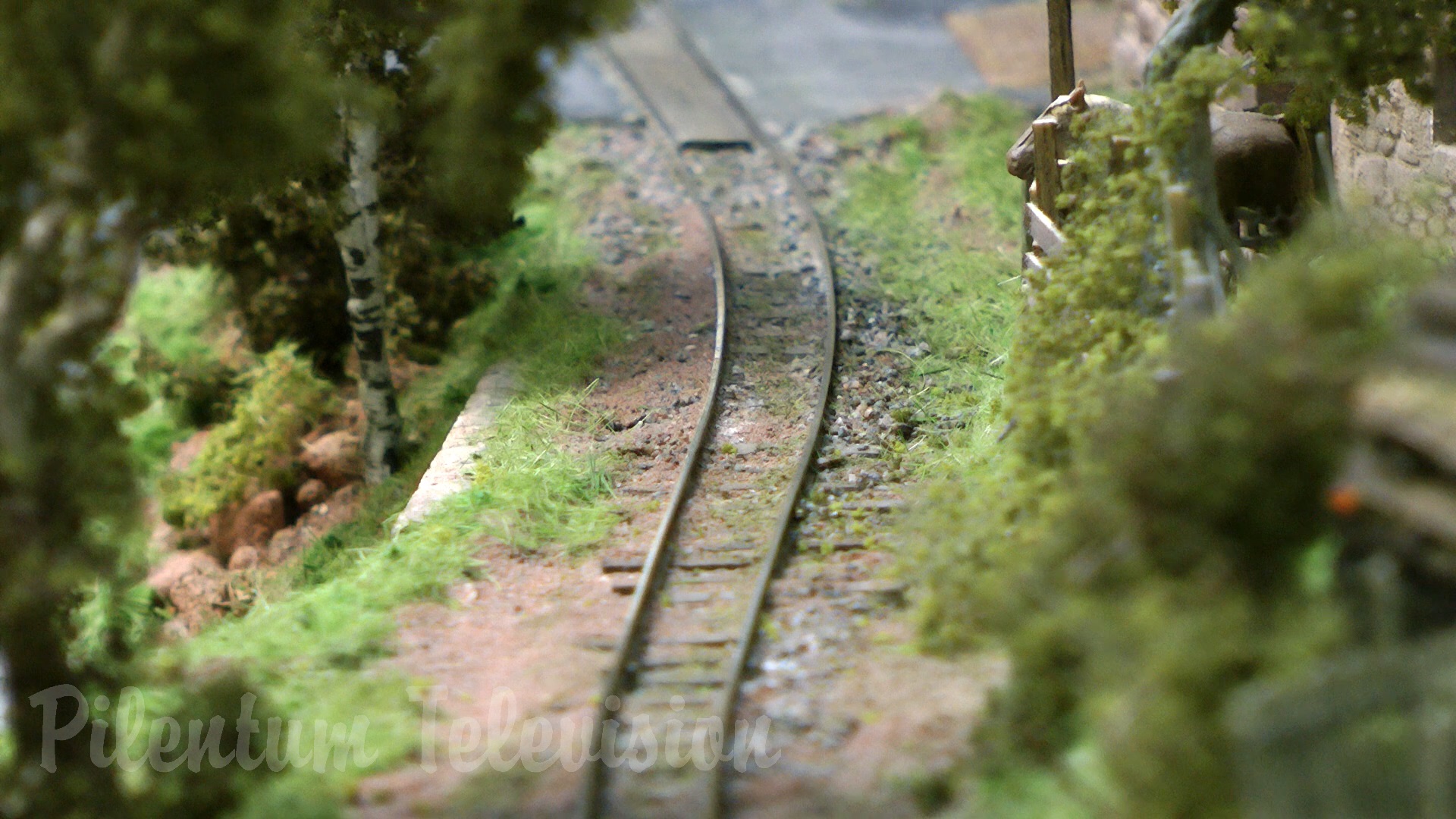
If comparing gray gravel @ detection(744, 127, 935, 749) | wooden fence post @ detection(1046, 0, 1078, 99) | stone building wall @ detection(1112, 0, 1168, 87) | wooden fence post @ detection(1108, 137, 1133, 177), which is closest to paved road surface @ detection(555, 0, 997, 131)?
stone building wall @ detection(1112, 0, 1168, 87)

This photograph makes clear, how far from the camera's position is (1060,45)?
38.8ft

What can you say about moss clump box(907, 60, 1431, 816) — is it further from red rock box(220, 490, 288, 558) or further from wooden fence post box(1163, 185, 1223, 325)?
red rock box(220, 490, 288, 558)

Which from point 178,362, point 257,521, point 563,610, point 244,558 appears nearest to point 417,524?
point 563,610

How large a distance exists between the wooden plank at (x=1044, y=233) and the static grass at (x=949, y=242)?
0.74 m

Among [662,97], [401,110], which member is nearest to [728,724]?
[401,110]

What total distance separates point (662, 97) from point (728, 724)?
50.2 ft

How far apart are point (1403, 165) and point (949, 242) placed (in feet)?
16.4

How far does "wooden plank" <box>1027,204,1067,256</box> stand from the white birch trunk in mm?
6147

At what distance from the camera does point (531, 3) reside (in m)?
6.57

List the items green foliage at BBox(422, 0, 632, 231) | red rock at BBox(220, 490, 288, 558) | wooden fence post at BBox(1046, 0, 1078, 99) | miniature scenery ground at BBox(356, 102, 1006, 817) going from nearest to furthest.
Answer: miniature scenery ground at BBox(356, 102, 1006, 817)
green foliage at BBox(422, 0, 632, 231)
wooden fence post at BBox(1046, 0, 1078, 99)
red rock at BBox(220, 490, 288, 558)

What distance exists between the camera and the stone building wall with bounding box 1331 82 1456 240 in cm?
1035

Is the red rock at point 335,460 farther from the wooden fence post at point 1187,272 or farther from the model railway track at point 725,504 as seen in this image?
the wooden fence post at point 1187,272

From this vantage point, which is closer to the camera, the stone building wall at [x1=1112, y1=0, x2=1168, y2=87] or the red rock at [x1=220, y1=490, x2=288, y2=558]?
the red rock at [x1=220, y1=490, x2=288, y2=558]

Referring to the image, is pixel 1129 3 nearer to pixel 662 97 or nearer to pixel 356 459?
pixel 662 97
